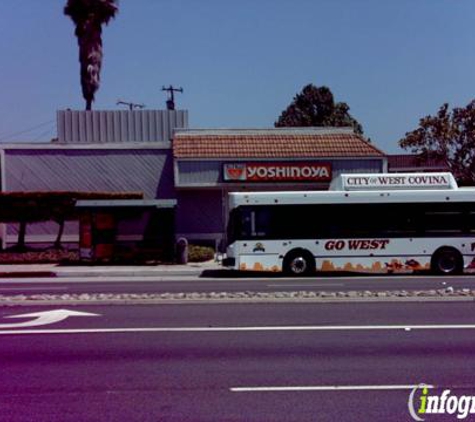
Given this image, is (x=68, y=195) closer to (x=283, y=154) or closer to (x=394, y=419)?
(x=283, y=154)

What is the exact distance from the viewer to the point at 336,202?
22828mm

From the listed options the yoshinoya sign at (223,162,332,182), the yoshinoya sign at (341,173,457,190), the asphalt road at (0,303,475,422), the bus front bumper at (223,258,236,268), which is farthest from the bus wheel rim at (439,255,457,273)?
the yoshinoya sign at (223,162,332,182)

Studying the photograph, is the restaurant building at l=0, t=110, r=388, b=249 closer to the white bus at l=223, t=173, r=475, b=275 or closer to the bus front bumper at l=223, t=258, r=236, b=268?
the bus front bumper at l=223, t=258, r=236, b=268

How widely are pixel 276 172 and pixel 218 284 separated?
13522 millimetres

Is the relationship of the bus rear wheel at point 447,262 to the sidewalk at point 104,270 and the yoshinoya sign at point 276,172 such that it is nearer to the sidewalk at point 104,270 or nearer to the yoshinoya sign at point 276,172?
the sidewalk at point 104,270

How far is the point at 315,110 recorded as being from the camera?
68.8 m

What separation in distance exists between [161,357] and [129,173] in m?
25.0

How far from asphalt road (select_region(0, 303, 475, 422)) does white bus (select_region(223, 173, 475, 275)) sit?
32.3 ft

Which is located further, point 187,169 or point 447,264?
point 187,169

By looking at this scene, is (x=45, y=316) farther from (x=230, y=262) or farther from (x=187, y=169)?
(x=187, y=169)

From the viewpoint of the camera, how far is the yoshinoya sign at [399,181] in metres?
23.1

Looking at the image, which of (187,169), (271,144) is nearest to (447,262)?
(271,144)

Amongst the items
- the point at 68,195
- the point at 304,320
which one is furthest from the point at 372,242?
the point at 68,195

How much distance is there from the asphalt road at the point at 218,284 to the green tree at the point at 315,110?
150ft
